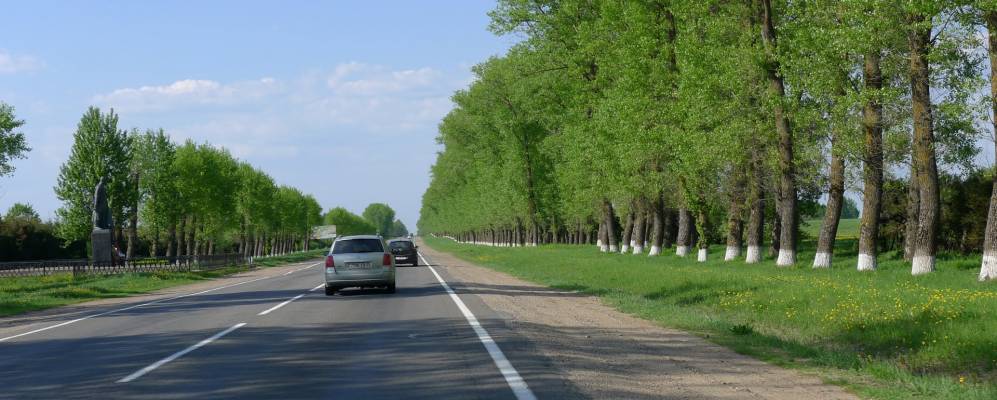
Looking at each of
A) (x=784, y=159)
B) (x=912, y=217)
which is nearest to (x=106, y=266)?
(x=784, y=159)

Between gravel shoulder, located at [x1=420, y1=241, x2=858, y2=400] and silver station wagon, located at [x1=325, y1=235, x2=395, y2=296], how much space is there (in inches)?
279

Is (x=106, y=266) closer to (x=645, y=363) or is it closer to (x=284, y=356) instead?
(x=284, y=356)

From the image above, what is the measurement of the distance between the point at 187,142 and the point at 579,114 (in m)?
50.8

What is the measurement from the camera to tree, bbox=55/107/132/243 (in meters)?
74.7

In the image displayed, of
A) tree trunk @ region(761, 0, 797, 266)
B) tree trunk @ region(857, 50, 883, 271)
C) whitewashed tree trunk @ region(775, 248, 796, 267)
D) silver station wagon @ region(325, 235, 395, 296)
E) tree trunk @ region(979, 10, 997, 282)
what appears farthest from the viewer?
whitewashed tree trunk @ region(775, 248, 796, 267)

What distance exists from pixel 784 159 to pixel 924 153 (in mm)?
6665

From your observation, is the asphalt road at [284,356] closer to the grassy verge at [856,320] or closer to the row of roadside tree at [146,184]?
the grassy verge at [856,320]

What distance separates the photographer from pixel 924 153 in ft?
68.5

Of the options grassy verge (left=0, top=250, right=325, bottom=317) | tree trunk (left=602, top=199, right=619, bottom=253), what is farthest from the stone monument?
tree trunk (left=602, top=199, right=619, bottom=253)

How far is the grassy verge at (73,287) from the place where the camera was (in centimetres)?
2725

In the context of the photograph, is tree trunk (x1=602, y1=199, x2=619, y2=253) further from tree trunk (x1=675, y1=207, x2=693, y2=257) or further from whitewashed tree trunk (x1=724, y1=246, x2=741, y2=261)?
whitewashed tree trunk (x1=724, y1=246, x2=741, y2=261)

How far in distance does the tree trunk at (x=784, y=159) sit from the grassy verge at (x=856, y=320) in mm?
3144

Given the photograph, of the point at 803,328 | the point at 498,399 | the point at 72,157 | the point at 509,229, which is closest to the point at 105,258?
the point at 72,157

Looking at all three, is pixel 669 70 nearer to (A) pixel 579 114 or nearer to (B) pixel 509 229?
(A) pixel 579 114
